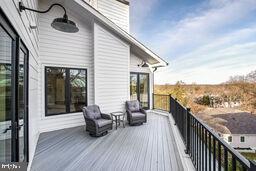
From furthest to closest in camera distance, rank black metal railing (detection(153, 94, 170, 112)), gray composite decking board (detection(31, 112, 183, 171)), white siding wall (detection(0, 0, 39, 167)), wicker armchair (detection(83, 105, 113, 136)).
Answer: black metal railing (detection(153, 94, 170, 112)), wicker armchair (detection(83, 105, 113, 136)), gray composite decking board (detection(31, 112, 183, 171)), white siding wall (detection(0, 0, 39, 167))

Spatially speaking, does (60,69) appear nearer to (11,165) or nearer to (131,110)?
(131,110)

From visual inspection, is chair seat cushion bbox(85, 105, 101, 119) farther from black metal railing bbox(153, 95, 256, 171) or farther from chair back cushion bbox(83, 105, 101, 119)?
black metal railing bbox(153, 95, 256, 171)

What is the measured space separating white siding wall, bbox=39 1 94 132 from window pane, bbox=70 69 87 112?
191mm

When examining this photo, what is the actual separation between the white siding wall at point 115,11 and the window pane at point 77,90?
3799 millimetres

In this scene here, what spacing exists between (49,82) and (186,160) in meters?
4.80

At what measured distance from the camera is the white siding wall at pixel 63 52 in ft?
18.8

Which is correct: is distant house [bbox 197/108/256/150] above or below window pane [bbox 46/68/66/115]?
below

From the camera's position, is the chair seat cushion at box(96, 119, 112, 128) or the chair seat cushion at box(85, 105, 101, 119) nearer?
the chair seat cushion at box(96, 119, 112, 128)

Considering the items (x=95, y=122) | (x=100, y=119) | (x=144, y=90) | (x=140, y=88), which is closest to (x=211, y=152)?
(x=95, y=122)

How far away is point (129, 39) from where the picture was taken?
7547 millimetres

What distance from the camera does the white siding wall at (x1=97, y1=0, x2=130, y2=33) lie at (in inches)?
343

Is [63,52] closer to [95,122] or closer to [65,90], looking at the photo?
[65,90]

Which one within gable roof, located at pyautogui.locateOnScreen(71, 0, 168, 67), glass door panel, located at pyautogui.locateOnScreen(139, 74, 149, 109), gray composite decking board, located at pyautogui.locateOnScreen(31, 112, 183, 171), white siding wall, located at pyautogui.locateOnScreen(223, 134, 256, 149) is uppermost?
gable roof, located at pyautogui.locateOnScreen(71, 0, 168, 67)

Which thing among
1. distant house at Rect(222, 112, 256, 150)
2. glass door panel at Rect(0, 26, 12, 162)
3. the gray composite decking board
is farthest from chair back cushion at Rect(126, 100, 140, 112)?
distant house at Rect(222, 112, 256, 150)
